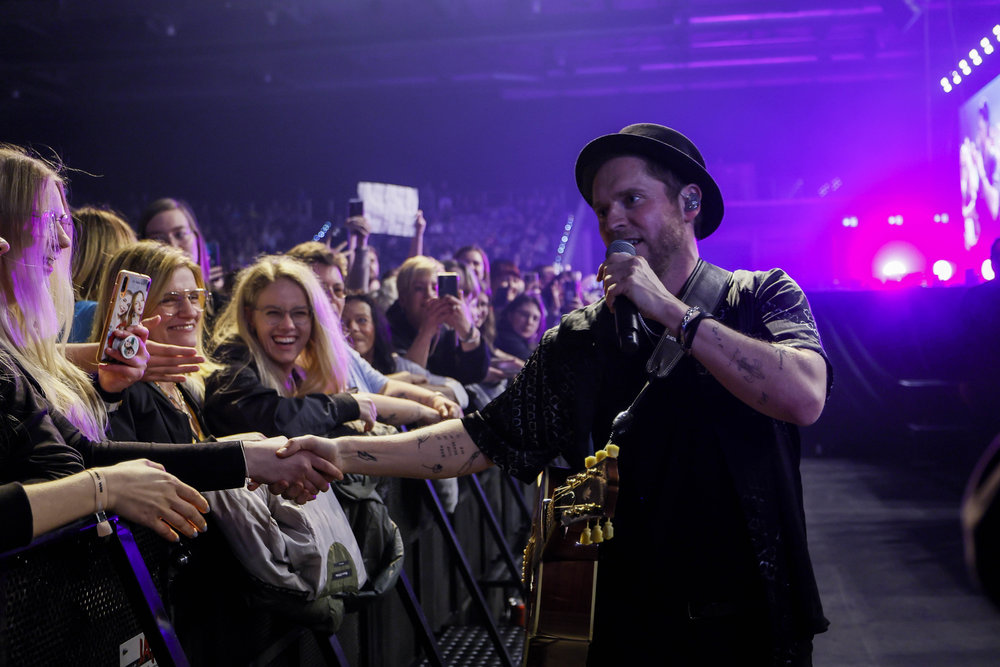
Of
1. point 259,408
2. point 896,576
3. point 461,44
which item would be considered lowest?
point 896,576

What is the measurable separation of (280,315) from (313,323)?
0.14 meters

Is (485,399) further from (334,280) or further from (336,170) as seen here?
(336,170)

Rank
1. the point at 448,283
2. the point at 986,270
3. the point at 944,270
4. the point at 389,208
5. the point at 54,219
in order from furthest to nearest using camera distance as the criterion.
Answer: the point at 944,270 < the point at 986,270 < the point at 389,208 < the point at 448,283 < the point at 54,219

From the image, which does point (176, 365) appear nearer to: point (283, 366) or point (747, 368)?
point (283, 366)

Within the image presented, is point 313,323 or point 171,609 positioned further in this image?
point 313,323

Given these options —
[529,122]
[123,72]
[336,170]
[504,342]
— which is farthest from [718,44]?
[123,72]

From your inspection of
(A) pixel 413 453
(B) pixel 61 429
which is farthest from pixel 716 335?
(B) pixel 61 429

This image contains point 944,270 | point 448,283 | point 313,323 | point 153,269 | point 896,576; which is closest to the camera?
point 153,269

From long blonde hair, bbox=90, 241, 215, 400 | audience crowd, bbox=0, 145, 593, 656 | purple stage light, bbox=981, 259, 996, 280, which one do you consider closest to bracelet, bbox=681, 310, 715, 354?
audience crowd, bbox=0, 145, 593, 656

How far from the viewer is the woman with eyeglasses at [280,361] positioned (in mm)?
2889

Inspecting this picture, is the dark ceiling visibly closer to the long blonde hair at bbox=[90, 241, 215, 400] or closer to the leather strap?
the long blonde hair at bbox=[90, 241, 215, 400]

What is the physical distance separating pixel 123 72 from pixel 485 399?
10.7 metres

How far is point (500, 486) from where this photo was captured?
5.45 meters

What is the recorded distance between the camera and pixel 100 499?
1.59m
